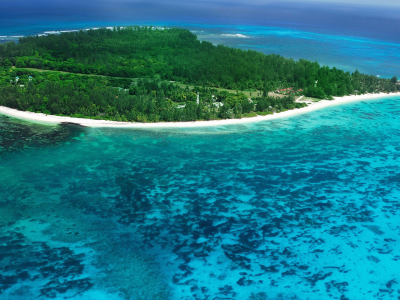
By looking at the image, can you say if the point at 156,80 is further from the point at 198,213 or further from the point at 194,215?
the point at 194,215

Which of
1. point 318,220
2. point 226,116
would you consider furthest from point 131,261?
point 226,116

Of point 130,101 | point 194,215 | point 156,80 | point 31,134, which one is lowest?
point 194,215

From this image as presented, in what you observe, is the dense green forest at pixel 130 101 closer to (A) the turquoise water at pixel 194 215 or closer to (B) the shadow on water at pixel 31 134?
(B) the shadow on water at pixel 31 134

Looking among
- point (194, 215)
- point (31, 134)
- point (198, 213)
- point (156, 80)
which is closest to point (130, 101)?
point (31, 134)

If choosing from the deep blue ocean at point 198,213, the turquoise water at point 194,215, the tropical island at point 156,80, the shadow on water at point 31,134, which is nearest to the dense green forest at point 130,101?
the tropical island at point 156,80

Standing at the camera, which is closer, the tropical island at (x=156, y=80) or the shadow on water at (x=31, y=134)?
the shadow on water at (x=31, y=134)
